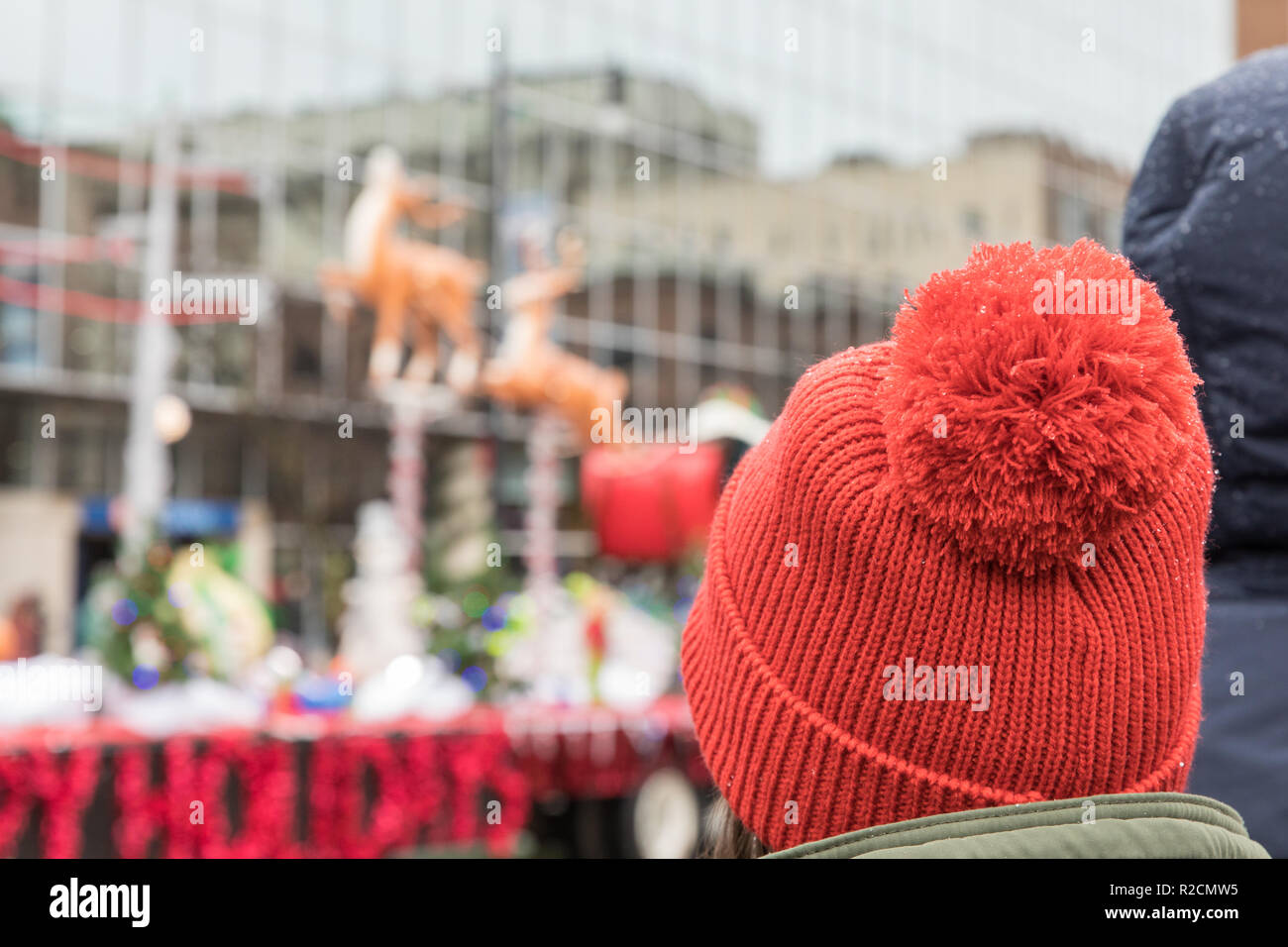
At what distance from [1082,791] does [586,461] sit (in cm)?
957

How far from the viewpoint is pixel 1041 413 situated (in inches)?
40.5

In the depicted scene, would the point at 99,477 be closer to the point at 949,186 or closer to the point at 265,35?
the point at 265,35

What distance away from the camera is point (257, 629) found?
617 cm

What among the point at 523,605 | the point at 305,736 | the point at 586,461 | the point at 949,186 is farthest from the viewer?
the point at 949,186

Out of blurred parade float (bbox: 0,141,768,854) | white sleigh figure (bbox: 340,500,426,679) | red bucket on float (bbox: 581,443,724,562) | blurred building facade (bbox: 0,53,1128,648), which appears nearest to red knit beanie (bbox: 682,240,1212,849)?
blurred parade float (bbox: 0,141,768,854)

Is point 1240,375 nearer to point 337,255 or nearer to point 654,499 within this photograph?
point 654,499

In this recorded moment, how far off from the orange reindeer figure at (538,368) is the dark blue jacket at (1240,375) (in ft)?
29.6

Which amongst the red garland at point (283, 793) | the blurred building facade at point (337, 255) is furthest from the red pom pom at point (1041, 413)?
the blurred building facade at point (337, 255)

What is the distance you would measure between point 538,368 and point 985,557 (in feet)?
31.1

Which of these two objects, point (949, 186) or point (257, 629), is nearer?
point (257, 629)

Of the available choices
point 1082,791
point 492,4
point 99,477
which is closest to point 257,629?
point 1082,791

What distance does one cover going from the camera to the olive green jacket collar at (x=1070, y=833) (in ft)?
3.38

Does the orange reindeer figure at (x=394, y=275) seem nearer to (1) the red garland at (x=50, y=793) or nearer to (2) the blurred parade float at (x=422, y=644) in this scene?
(2) the blurred parade float at (x=422, y=644)

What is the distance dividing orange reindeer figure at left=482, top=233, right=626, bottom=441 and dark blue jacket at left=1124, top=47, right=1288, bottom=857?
355 inches
